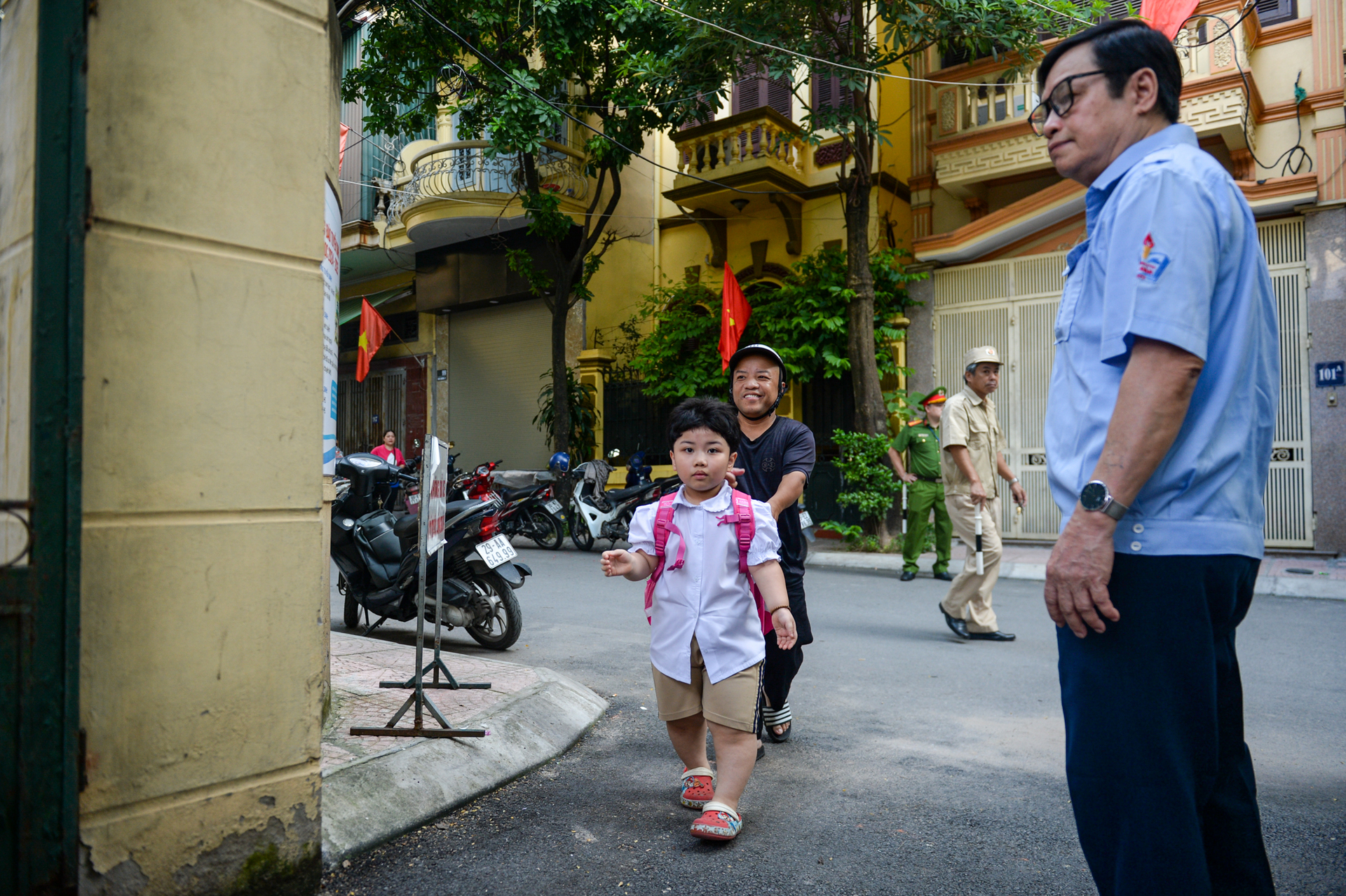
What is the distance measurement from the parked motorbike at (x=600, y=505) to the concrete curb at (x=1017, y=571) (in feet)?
6.88

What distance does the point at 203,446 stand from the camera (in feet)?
7.54

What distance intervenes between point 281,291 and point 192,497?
585 millimetres

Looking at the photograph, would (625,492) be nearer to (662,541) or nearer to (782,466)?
(782,466)

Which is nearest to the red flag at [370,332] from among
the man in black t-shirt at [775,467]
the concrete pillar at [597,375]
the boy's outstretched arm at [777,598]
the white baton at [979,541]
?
the concrete pillar at [597,375]

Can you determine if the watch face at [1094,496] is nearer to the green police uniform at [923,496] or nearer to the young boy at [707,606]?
the young boy at [707,606]

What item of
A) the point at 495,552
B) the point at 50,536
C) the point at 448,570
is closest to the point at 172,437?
the point at 50,536

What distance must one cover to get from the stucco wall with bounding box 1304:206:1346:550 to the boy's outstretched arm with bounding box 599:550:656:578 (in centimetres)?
1016

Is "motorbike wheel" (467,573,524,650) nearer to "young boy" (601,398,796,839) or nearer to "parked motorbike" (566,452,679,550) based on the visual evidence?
"young boy" (601,398,796,839)

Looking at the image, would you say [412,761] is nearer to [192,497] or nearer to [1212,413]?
[192,497]

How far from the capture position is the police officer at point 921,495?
9.23 m

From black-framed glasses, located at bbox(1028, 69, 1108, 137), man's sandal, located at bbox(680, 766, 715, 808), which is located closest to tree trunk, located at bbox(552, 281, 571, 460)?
man's sandal, located at bbox(680, 766, 715, 808)

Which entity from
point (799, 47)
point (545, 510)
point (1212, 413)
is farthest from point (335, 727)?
point (799, 47)

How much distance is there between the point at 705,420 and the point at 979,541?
3556mm

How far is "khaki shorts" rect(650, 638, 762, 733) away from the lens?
3.00 m
